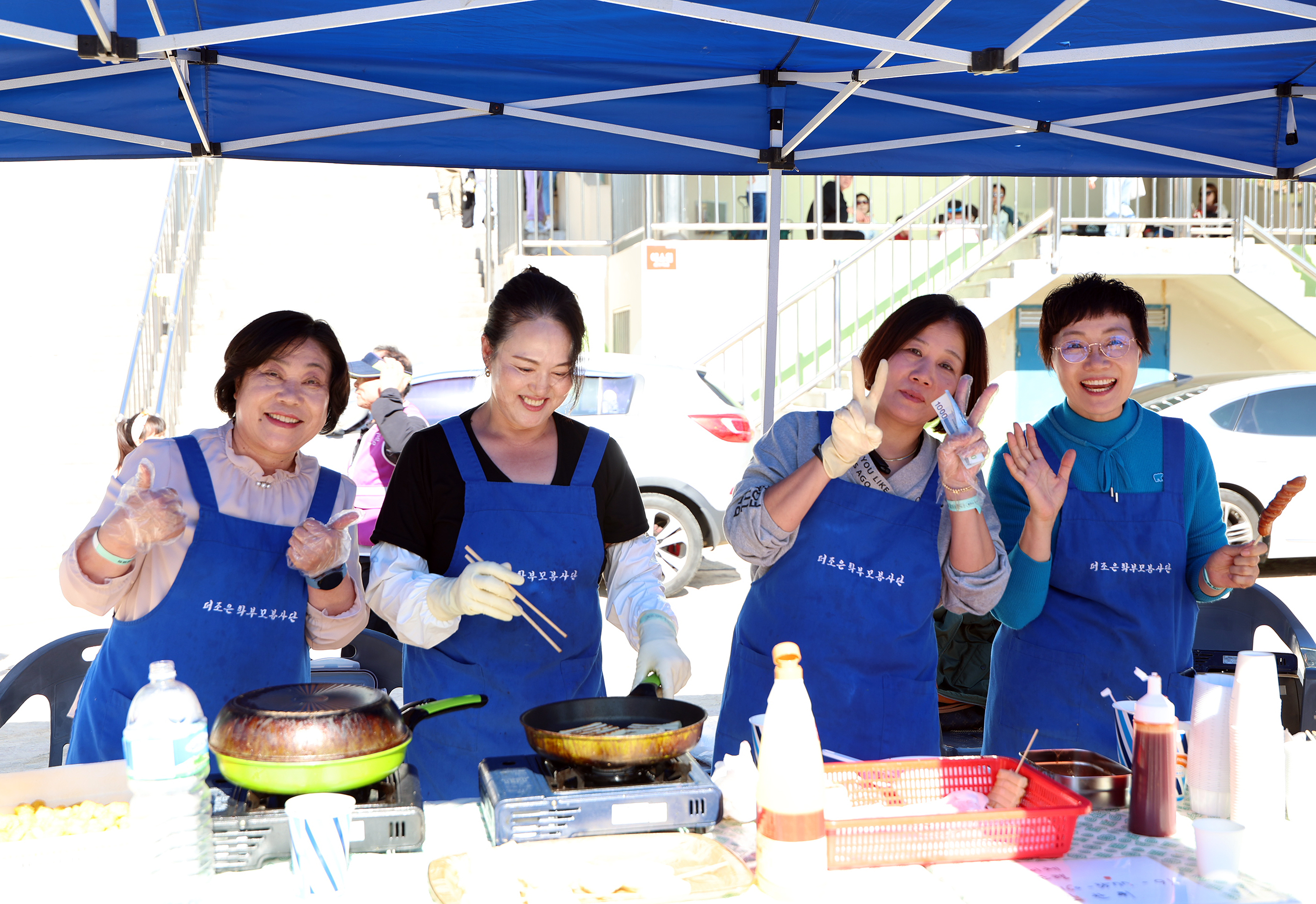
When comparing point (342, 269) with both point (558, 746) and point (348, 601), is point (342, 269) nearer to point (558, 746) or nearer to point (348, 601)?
point (348, 601)

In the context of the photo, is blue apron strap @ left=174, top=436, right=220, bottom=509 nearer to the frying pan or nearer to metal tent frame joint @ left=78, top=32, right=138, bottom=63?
metal tent frame joint @ left=78, top=32, right=138, bottom=63

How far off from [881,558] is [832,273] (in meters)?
9.55

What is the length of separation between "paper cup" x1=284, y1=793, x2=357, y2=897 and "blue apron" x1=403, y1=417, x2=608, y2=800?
1031 millimetres

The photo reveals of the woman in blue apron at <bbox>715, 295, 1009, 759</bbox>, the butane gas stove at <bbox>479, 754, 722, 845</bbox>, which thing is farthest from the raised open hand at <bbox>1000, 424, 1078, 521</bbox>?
the butane gas stove at <bbox>479, 754, 722, 845</bbox>

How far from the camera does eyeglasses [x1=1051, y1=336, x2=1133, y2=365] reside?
9.21ft

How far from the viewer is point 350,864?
5.37ft

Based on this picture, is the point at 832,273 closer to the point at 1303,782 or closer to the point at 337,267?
the point at 337,267

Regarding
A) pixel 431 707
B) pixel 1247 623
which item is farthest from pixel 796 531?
pixel 1247 623

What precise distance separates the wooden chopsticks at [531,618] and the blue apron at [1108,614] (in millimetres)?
1262

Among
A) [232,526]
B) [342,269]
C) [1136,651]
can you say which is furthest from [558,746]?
[342,269]

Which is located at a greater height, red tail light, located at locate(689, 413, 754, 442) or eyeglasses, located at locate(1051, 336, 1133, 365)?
eyeglasses, located at locate(1051, 336, 1133, 365)

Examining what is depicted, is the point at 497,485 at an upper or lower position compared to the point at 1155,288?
lower

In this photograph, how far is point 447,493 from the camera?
256 cm

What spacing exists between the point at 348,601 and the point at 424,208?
43.4ft
